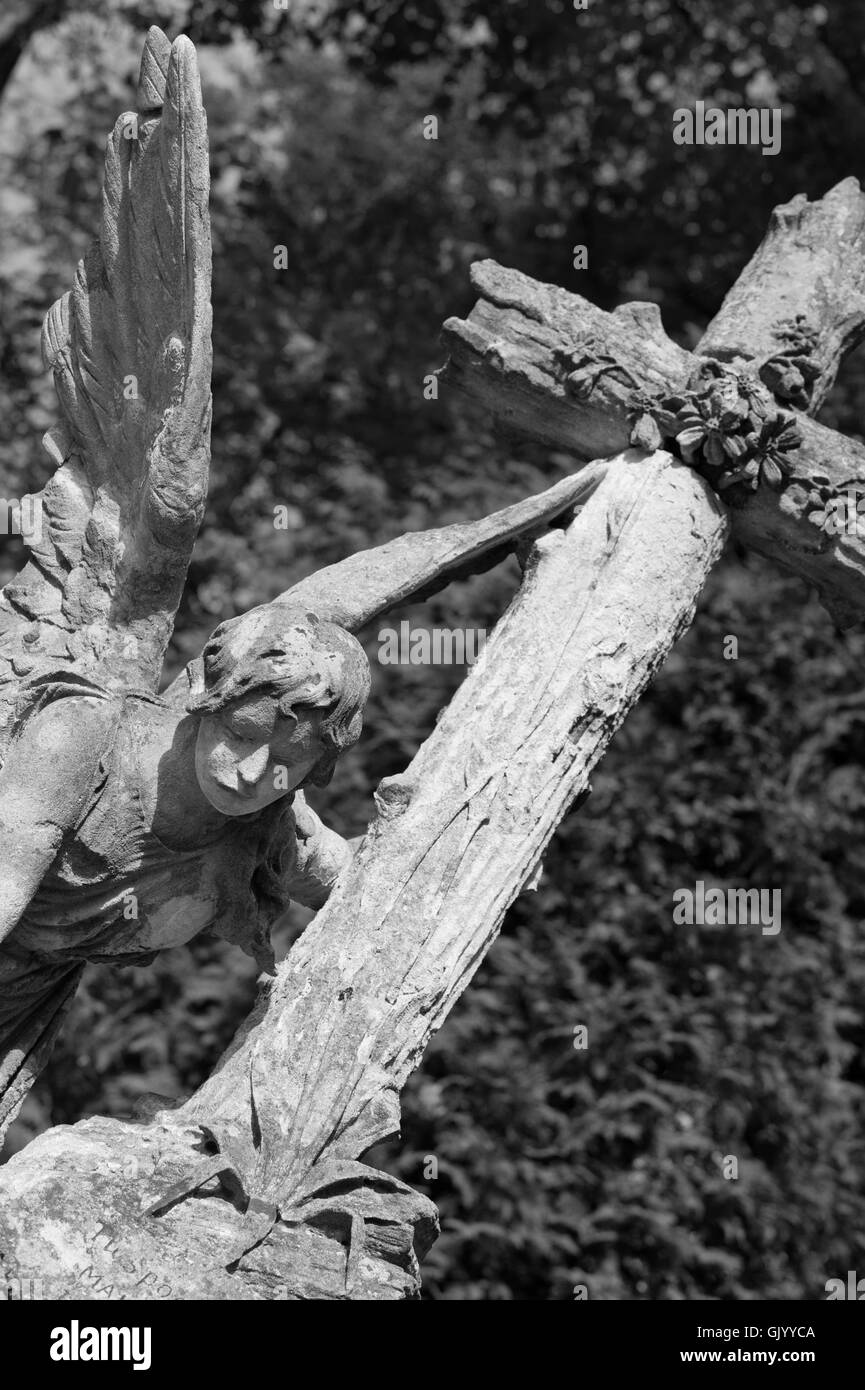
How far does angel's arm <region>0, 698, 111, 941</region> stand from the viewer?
3.36 metres

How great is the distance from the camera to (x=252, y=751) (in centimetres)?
337

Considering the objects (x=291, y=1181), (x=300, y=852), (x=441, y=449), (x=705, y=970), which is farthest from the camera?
(x=441, y=449)

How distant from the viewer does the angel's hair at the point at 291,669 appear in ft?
10.9

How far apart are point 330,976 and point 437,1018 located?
8.7 inches

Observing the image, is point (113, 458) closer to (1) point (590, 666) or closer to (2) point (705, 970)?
(1) point (590, 666)

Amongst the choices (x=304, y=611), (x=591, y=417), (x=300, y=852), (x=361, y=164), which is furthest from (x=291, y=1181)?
(x=361, y=164)

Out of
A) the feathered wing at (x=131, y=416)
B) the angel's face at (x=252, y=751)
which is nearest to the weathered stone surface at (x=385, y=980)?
the angel's face at (x=252, y=751)

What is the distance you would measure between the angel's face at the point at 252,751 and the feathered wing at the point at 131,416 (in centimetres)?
40

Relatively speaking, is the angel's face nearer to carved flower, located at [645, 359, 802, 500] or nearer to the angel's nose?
the angel's nose

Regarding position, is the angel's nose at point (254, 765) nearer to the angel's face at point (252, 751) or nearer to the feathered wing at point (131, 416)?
the angel's face at point (252, 751)

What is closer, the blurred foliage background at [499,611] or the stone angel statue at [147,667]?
the stone angel statue at [147,667]

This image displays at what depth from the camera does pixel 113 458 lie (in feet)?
12.6

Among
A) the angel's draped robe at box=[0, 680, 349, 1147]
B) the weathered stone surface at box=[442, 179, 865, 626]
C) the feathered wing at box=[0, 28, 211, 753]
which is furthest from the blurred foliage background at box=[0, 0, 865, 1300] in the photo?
the feathered wing at box=[0, 28, 211, 753]

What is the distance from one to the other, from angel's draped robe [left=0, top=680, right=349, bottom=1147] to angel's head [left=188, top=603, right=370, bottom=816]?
7.3 inches
